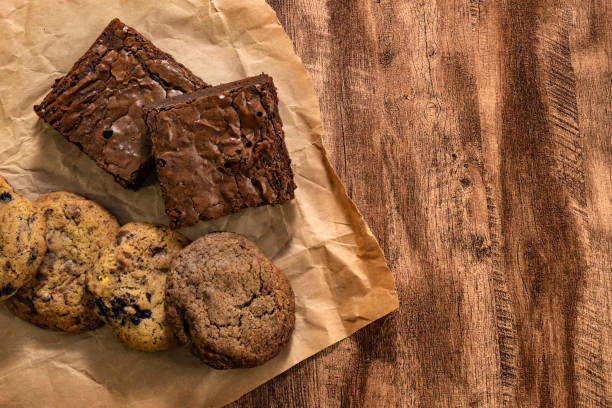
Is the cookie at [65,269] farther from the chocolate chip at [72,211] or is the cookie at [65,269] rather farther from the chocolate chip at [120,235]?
the chocolate chip at [120,235]

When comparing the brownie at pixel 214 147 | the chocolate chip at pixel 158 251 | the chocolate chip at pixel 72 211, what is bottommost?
the chocolate chip at pixel 158 251

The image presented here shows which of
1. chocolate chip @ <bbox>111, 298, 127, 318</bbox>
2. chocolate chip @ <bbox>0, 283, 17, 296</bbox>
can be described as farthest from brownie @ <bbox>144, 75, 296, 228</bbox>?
chocolate chip @ <bbox>0, 283, 17, 296</bbox>

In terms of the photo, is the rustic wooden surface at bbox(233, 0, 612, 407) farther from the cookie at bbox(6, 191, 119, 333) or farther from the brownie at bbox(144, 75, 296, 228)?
the cookie at bbox(6, 191, 119, 333)

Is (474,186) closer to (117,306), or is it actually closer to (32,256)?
(117,306)

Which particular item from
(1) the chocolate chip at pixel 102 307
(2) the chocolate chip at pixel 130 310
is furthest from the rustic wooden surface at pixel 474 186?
(1) the chocolate chip at pixel 102 307

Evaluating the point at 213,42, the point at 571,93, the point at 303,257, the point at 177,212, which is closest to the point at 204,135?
the point at 177,212

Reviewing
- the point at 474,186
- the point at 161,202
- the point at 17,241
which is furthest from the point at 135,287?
the point at 474,186

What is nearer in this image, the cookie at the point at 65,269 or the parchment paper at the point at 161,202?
the cookie at the point at 65,269
